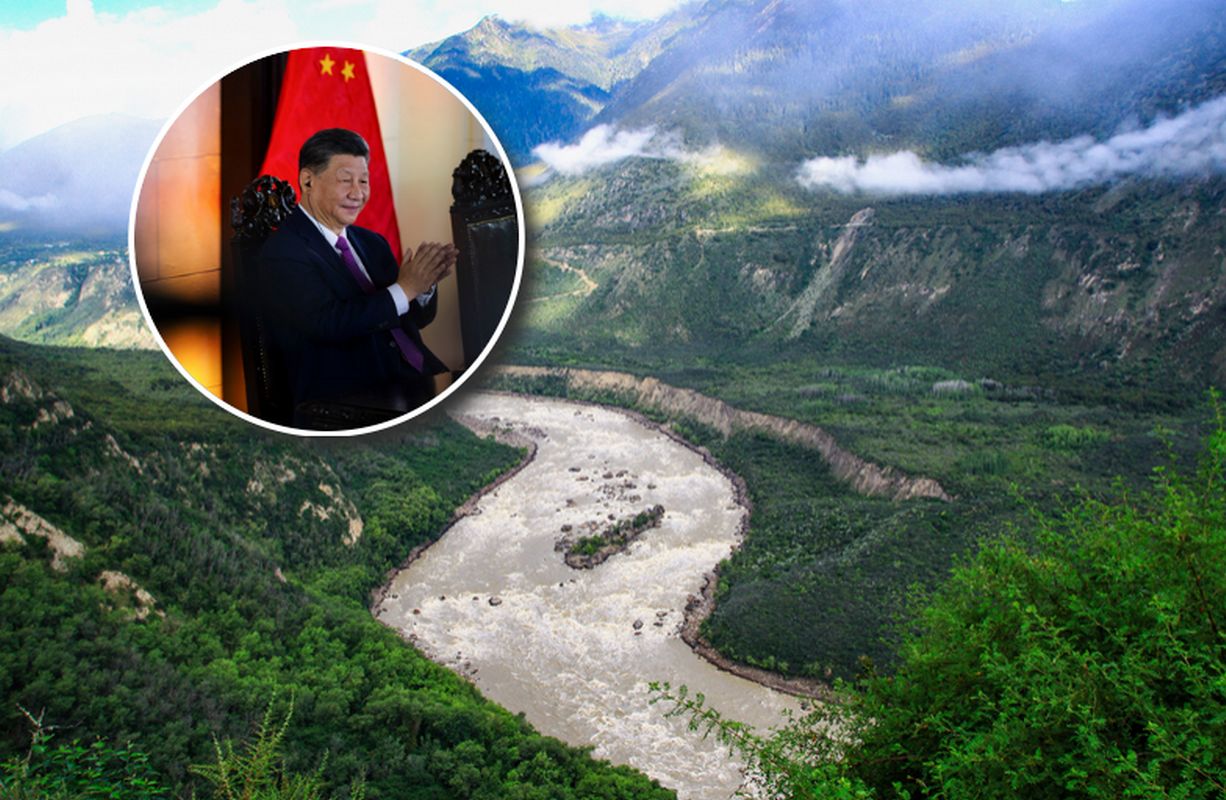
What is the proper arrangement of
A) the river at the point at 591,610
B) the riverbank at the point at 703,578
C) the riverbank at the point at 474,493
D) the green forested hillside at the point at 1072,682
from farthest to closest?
the riverbank at the point at 474,493, the riverbank at the point at 703,578, the river at the point at 591,610, the green forested hillside at the point at 1072,682

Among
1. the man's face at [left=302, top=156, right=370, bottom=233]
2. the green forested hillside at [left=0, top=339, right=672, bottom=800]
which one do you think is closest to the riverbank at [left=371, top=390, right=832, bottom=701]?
the green forested hillside at [left=0, top=339, right=672, bottom=800]

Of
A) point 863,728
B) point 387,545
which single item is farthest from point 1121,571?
point 387,545

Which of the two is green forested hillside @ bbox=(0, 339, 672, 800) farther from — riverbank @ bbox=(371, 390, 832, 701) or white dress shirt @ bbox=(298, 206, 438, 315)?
white dress shirt @ bbox=(298, 206, 438, 315)

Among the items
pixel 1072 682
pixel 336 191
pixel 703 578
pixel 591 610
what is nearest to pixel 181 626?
pixel 591 610

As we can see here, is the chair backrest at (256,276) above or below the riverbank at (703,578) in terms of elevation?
above

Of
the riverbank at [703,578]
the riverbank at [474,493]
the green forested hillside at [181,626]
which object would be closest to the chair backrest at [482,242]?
the green forested hillside at [181,626]

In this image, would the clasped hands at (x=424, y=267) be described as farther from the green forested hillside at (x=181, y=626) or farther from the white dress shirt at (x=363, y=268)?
the green forested hillside at (x=181, y=626)

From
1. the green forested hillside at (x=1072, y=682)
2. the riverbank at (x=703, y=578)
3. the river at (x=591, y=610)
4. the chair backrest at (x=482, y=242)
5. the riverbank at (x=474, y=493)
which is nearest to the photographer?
the chair backrest at (x=482, y=242)

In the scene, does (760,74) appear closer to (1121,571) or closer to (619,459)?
(619,459)
